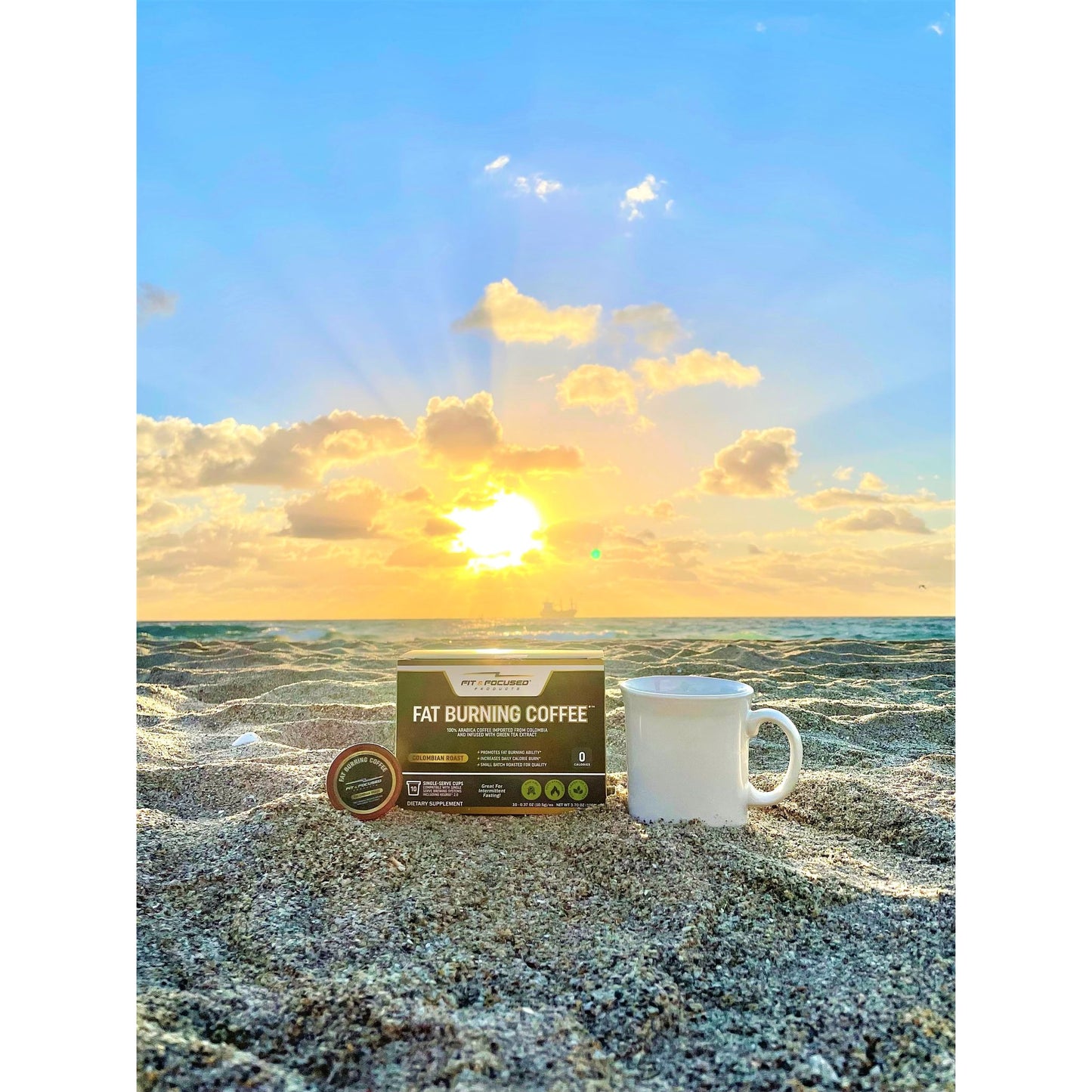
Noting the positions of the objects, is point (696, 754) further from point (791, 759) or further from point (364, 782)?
point (364, 782)

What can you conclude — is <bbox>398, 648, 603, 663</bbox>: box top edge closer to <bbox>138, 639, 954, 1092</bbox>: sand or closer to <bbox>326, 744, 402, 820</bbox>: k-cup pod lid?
<bbox>326, 744, 402, 820</bbox>: k-cup pod lid

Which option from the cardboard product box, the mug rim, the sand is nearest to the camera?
the sand

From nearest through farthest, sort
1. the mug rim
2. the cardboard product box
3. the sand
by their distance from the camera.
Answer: the sand → the mug rim → the cardboard product box

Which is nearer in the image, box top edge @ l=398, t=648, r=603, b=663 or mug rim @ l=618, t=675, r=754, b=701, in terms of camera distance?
mug rim @ l=618, t=675, r=754, b=701

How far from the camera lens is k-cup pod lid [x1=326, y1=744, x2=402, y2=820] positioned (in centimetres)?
175

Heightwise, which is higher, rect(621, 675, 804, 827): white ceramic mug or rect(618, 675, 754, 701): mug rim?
rect(618, 675, 754, 701): mug rim

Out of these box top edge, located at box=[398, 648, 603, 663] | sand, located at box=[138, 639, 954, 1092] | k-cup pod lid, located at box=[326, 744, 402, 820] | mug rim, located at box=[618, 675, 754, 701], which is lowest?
sand, located at box=[138, 639, 954, 1092]

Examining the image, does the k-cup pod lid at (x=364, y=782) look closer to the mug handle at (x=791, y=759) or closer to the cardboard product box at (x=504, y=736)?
the cardboard product box at (x=504, y=736)

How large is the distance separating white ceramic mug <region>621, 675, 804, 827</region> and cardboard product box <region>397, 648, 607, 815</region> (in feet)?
0.39

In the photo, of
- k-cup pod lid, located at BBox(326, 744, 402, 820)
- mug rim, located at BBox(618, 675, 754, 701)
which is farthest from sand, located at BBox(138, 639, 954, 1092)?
mug rim, located at BBox(618, 675, 754, 701)

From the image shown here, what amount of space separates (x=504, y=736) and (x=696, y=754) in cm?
44

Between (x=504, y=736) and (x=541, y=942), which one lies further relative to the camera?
(x=504, y=736)

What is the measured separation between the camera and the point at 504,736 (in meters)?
1.84

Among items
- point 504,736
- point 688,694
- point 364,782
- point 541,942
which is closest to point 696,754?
point 688,694
